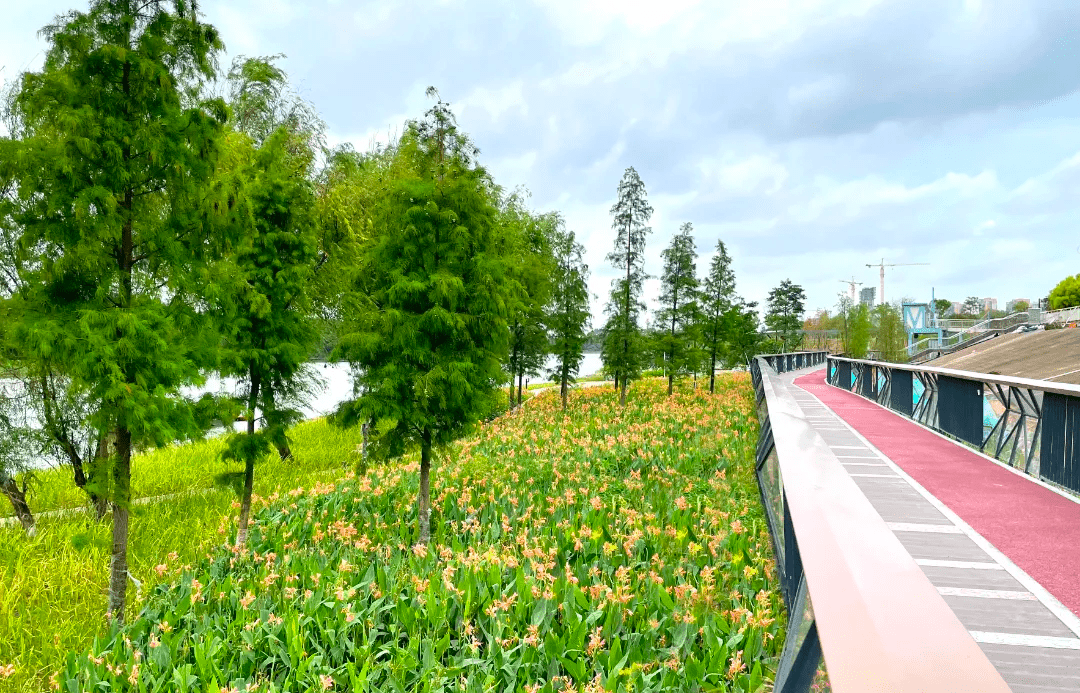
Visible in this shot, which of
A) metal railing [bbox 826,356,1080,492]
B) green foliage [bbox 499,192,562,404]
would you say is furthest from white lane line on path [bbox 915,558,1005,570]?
green foliage [bbox 499,192,562,404]

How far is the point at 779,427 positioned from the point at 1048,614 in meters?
1.99

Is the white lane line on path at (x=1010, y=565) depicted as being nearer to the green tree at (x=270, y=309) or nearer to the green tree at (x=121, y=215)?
the green tree at (x=121, y=215)

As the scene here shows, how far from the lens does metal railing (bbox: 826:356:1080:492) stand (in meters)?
7.00

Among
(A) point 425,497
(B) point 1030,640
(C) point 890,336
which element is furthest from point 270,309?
(C) point 890,336

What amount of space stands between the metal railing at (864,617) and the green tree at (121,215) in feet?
24.1

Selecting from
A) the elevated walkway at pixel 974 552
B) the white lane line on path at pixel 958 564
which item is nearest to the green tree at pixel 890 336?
the elevated walkway at pixel 974 552

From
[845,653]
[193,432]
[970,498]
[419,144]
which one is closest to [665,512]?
[970,498]

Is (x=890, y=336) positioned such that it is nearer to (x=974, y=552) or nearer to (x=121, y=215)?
(x=974, y=552)

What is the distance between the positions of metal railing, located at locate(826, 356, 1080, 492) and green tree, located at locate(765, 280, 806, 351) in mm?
48534

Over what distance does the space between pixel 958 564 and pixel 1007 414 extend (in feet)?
16.3

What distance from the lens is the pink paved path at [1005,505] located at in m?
4.88

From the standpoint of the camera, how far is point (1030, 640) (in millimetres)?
3732

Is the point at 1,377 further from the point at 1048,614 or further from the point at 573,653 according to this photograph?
the point at 1048,614

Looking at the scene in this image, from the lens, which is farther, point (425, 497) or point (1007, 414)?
point (425, 497)
